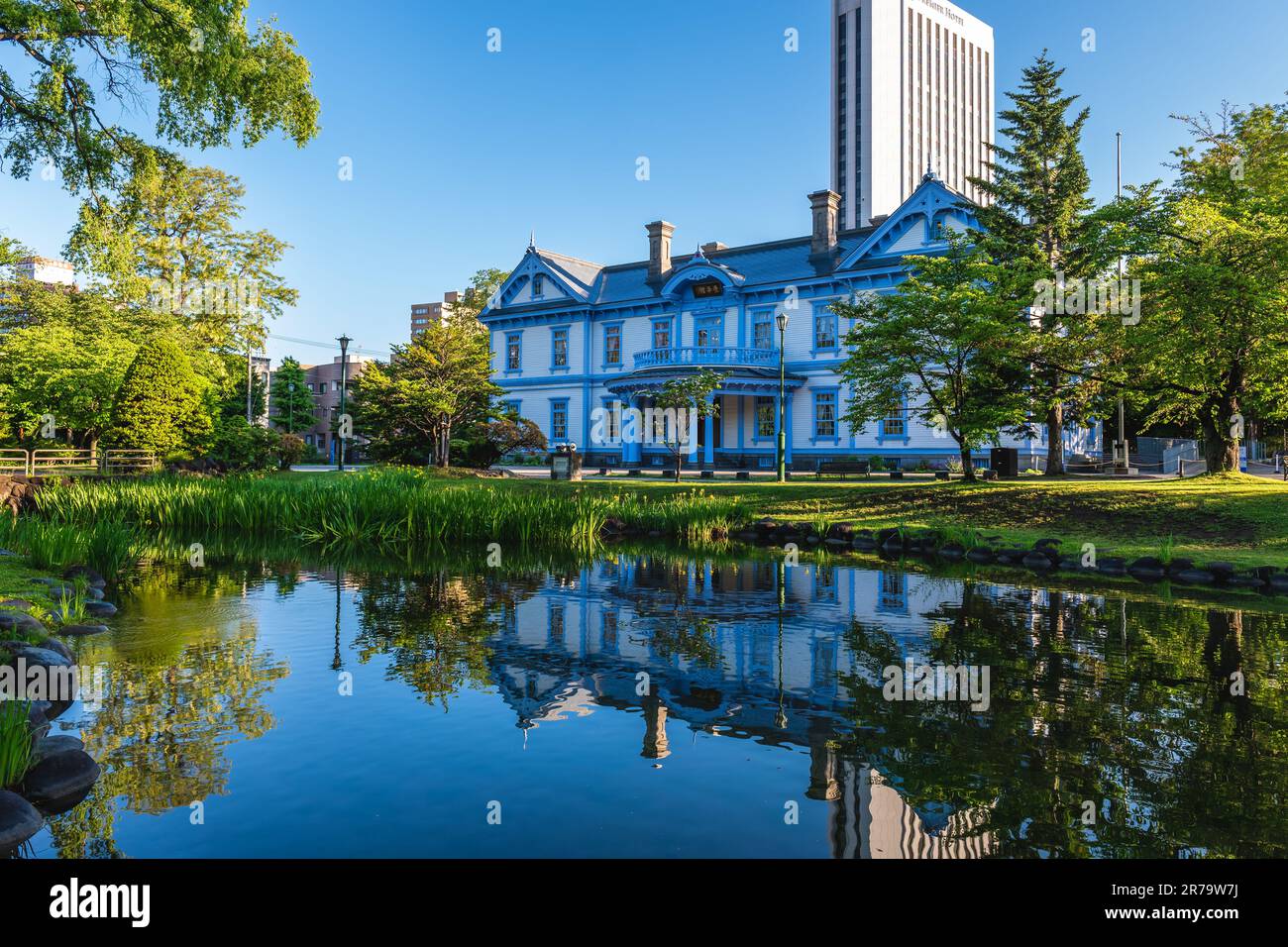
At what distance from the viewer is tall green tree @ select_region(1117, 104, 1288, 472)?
1805 centimetres

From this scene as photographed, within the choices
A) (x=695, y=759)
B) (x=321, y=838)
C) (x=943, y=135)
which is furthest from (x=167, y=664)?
(x=943, y=135)

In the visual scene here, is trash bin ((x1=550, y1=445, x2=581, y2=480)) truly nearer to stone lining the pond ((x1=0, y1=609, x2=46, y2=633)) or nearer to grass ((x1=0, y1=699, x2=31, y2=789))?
stone lining the pond ((x1=0, y1=609, x2=46, y2=633))

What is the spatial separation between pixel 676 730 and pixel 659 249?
38692 millimetres

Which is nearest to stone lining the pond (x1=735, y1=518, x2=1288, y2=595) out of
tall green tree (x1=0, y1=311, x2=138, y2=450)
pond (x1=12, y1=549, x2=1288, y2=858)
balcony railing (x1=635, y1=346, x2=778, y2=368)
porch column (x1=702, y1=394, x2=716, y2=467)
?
pond (x1=12, y1=549, x2=1288, y2=858)

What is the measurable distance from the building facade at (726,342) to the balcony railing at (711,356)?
0.09m

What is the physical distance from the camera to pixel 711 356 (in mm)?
36781

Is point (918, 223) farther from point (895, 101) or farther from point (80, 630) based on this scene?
point (895, 101)

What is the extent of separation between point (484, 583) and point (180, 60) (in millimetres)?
10661

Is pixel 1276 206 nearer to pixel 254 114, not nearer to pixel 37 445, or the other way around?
pixel 254 114

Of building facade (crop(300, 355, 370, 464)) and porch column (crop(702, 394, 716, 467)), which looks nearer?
porch column (crop(702, 394, 716, 467))

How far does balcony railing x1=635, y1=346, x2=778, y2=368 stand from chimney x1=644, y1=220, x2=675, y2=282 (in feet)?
21.6

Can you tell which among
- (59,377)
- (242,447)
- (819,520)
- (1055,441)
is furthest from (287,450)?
(1055,441)

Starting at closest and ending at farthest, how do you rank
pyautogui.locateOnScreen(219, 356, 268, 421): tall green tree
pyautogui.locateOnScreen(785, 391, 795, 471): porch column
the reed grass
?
the reed grass → pyautogui.locateOnScreen(785, 391, 795, 471): porch column → pyautogui.locateOnScreen(219, 356, 268, 421): tall green tree

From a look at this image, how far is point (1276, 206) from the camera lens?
1797 cm
